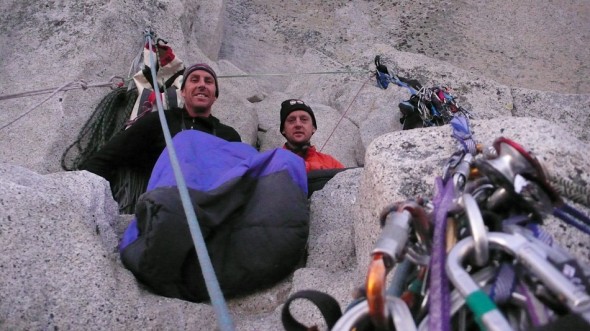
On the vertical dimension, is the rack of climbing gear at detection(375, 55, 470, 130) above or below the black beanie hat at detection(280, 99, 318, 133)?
above

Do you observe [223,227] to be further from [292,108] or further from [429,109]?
[429,109]

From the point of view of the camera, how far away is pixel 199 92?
3086 millimetres

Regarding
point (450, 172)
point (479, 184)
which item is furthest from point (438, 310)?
point (450, 172)

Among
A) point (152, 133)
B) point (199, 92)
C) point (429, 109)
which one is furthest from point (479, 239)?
point (429, 109)

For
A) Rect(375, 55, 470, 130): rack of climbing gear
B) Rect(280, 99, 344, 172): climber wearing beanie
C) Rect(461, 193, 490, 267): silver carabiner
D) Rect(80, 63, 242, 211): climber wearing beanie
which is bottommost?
Rect(80, 63, 242, 211): climber wearing beanie

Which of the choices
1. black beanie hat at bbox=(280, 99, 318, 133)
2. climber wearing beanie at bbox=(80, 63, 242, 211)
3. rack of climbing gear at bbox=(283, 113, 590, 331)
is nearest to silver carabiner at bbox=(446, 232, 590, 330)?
rack of climbing gear at bbox=(283, 113, 590, 331)

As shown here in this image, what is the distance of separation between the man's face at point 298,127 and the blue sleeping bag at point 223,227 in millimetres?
1290

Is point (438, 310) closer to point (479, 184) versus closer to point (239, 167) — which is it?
point (479, 184)

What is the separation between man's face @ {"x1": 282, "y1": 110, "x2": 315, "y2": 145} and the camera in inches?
137

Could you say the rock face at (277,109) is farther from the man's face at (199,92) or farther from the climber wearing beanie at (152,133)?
the man's face at (199,92)

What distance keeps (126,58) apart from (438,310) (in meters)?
3.85

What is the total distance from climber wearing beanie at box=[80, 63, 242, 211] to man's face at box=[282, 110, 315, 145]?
478 millimetres

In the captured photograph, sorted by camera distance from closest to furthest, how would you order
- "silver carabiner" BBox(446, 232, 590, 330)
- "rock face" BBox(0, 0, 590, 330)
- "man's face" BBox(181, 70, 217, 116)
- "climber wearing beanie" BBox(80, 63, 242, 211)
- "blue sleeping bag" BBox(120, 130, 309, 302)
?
"silver carabiner" BBox(446, 232, 590, 330) < "rock face" BBox(0, 0, 590, 330) < "blue sleeping bag" BBox(120, 130, 309, 302) < "climber wearing beanie" BBox(80, 63, 242, 211) < "man's face" BBox(181, 70, 217, 116)

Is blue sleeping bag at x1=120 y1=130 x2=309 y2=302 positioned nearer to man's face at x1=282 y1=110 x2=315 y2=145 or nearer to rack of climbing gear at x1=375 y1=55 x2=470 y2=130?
man's face at x1=282 y1=110 x2=315 y2=145
